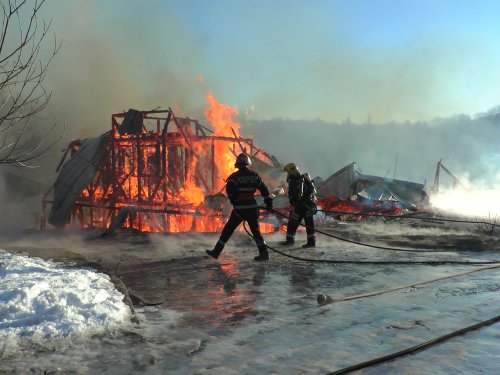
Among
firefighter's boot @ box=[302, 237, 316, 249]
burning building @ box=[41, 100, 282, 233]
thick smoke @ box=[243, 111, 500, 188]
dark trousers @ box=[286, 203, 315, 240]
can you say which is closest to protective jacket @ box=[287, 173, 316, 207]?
dark trousers @ box=[286, 203, 315, 240]

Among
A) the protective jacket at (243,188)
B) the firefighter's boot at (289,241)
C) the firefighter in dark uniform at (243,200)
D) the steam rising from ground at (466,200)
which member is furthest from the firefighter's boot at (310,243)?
the steam rising from ground at (466,200)

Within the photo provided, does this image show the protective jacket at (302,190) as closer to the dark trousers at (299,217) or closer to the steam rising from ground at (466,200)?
the dark trousers at (299,217)

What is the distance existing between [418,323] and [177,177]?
1170 centimetres

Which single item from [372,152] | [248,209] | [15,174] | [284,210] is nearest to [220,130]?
[284,210]

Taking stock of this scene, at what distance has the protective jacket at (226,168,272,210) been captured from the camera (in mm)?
8125

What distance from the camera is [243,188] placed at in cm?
814

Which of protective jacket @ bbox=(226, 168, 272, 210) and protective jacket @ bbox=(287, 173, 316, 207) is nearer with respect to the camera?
protective jacket @ bbox=(226, 168, 272, 210)

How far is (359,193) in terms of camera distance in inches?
747

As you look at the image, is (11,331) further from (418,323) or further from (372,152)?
(372,152)

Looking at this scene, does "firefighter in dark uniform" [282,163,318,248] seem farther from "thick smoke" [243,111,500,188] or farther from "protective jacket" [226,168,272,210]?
"thick smoke" [243,111,500,188]

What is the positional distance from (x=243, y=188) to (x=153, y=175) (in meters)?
6.62

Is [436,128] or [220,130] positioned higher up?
[436,128]

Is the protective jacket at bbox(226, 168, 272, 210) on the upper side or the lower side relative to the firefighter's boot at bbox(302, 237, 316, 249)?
upper

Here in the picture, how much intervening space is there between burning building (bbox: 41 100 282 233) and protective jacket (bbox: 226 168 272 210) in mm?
5055
